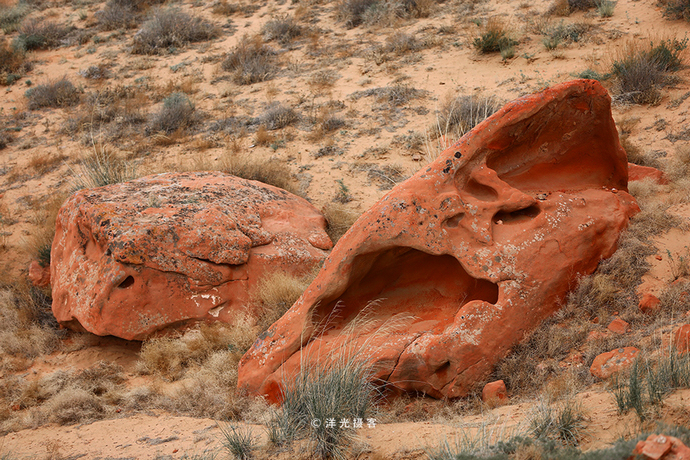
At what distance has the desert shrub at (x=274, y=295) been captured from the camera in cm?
545

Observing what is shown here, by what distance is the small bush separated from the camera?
11648 millimetres

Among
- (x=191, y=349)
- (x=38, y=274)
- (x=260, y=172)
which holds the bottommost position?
(x=38, y=274)

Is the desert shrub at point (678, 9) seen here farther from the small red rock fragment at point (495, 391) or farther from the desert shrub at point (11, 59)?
the desert shrub at point (11, 59)

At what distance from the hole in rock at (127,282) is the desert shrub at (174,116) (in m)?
5.43

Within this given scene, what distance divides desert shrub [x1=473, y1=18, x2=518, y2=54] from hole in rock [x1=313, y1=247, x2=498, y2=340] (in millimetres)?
6806

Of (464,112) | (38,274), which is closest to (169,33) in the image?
(38,274)

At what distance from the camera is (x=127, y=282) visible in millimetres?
5445

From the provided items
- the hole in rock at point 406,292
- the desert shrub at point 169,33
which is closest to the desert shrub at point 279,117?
the desert shrub at point 169,33

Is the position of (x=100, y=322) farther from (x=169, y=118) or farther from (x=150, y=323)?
(x=169, y=118)

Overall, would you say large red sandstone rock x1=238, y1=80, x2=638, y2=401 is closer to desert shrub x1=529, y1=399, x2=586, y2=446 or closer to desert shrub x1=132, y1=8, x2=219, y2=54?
desert shrub x1=529, y1=399, x2=586, y2=446

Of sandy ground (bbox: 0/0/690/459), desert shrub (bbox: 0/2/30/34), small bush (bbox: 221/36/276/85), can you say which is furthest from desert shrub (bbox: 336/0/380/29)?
desert shrub (bbox: 0/2/30/34)

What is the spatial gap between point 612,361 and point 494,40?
318 inches

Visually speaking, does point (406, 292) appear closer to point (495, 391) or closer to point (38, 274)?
point (495, 391)

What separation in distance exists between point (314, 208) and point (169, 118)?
4.67m
